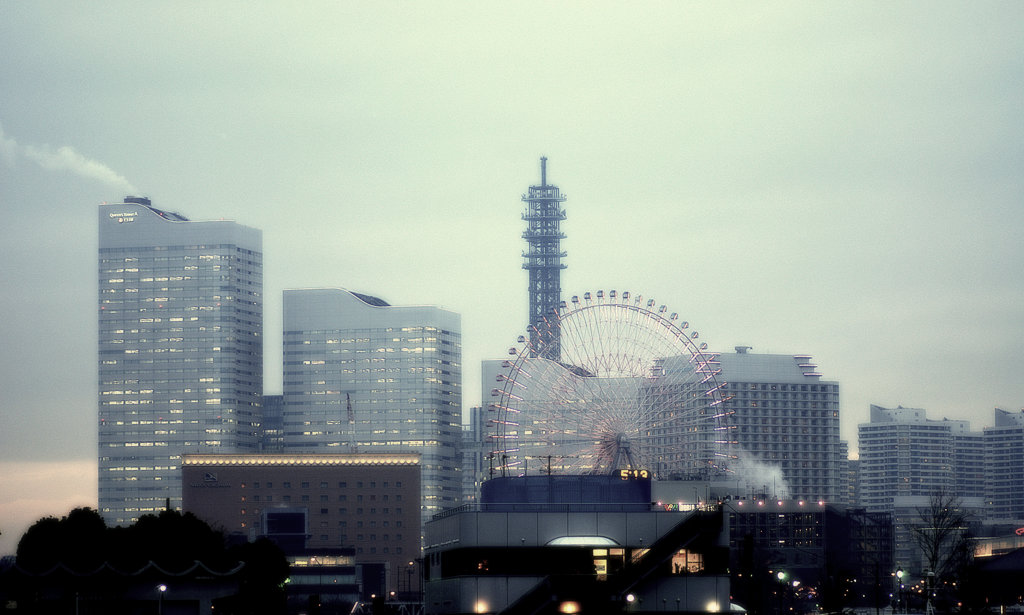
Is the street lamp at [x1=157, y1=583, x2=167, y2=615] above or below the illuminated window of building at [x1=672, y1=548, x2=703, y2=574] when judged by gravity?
below

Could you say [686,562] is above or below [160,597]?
above

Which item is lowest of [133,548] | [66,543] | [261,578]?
[261,578]

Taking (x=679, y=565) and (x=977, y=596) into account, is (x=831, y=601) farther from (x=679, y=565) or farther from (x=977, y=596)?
(x=679, y=565)

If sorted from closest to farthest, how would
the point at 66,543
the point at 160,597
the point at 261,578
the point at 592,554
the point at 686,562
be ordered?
the point at 686,562 < the point at 592,554 < the point at 160,597 < the point at 66,543 < the point at 261,578

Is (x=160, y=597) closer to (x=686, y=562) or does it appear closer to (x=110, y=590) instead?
(x=110, y=590)

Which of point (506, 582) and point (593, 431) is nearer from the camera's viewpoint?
point (506, 582)

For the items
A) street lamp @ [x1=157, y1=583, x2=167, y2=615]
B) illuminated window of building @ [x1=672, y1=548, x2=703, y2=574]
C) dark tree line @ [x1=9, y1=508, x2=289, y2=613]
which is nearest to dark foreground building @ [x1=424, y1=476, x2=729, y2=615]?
illuminated window of building @ [x1=672, y1=548, x2=703, y2=574]

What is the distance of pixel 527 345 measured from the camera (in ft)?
482

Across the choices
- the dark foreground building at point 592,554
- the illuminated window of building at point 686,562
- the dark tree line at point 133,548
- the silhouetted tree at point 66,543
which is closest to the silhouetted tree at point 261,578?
the dark tree line at point 133,548

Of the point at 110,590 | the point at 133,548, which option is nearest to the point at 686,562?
the point at 110,590

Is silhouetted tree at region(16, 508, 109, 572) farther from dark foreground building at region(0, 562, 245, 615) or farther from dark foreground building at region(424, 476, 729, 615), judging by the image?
dark foreground building at region(424, 476, 729, 615)

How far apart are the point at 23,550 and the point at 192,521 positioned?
51.0ft

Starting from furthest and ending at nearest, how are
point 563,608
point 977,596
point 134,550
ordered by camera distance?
1. point 134,550
2. point 977,596
3. point 563,608

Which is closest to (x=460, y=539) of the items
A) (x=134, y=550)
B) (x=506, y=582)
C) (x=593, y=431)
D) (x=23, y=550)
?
(x=506, y=582)
